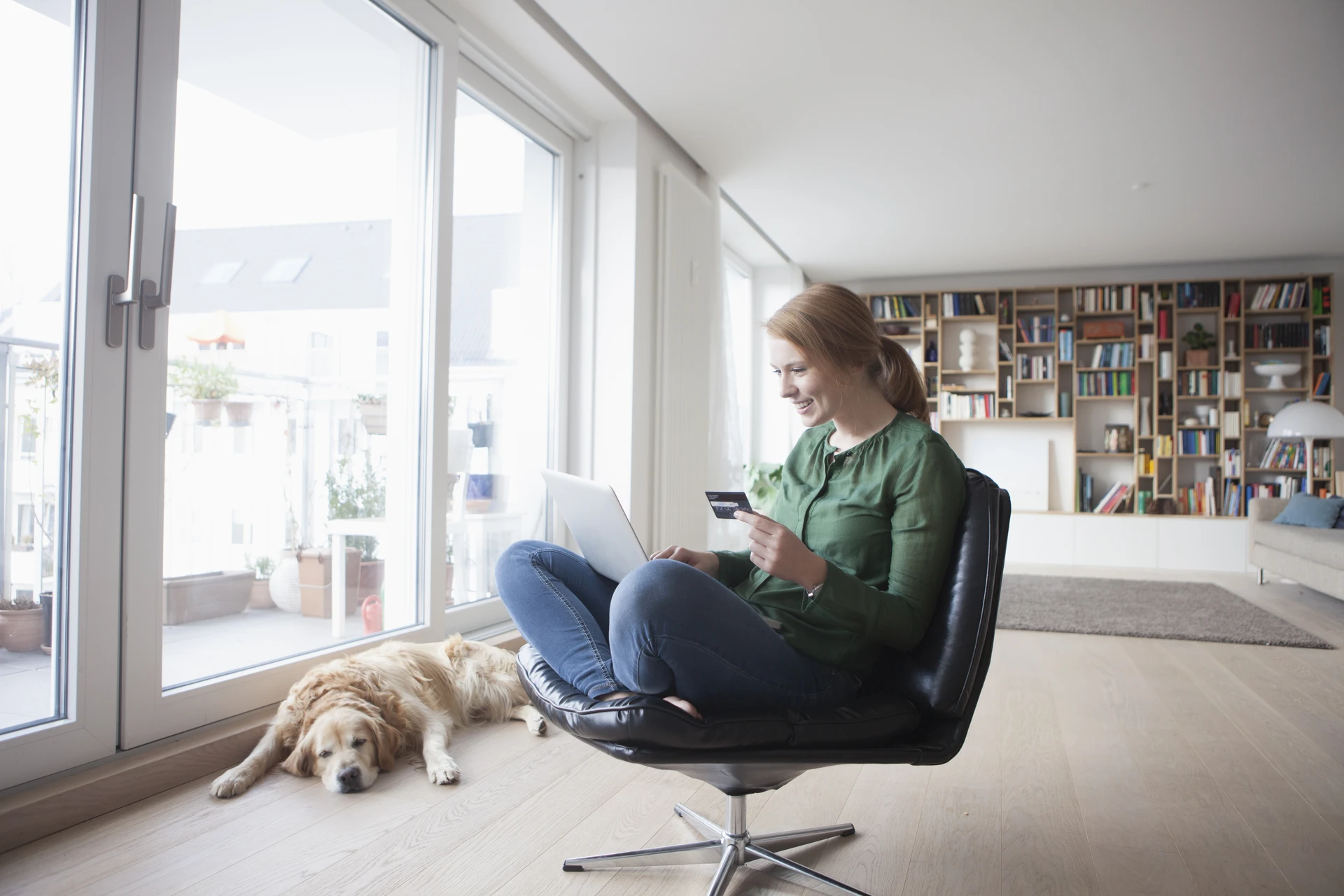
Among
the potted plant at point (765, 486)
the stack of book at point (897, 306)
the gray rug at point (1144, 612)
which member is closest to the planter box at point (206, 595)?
the gray rug at point (1144, 612)

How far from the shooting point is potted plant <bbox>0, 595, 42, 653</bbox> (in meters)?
1.66

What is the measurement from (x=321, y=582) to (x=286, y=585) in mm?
132

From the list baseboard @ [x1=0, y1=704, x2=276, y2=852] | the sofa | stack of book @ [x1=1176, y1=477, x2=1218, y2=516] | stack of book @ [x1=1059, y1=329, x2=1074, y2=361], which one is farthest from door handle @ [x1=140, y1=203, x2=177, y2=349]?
stack of book @ [x1=1176, y1=477, x2=1218, y2=516]

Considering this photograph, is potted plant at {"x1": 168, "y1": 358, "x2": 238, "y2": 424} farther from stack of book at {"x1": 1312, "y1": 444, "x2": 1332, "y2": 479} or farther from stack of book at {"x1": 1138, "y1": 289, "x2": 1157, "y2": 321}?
stack of book at {"x1": 1312, "y1": 444, "x2": 1332, "y2": 479}

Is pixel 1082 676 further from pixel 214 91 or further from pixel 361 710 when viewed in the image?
pixel 214 91

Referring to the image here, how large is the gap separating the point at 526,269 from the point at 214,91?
1581mm

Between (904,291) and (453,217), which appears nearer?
(453,217)

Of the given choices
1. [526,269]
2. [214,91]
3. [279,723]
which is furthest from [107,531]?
[526,269]

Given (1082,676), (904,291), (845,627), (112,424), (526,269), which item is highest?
(904,291)

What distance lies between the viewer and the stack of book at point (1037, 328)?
7.27m

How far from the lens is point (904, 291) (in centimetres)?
766

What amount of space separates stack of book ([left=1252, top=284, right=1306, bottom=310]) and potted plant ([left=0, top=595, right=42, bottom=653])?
779cm

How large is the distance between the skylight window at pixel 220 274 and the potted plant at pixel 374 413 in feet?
1.81

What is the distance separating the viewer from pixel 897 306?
759 centimetres
